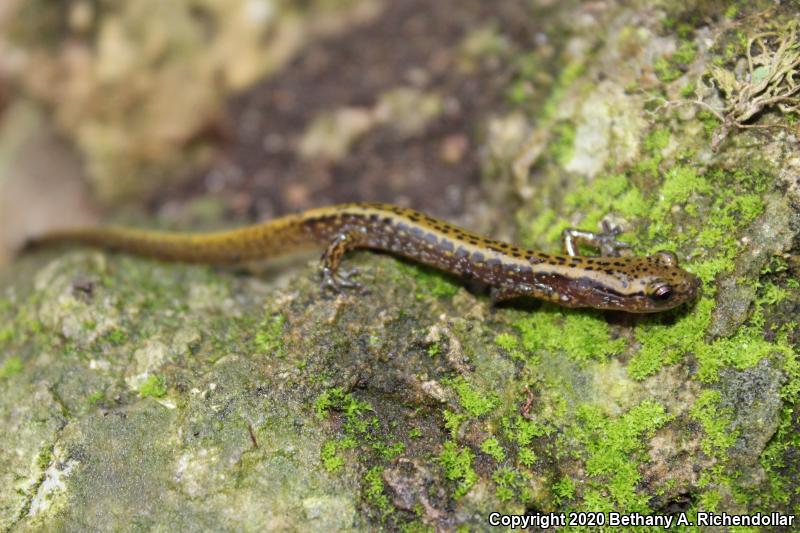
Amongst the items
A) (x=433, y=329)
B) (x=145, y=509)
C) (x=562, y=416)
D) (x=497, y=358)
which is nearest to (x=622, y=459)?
(x=562, y=416)

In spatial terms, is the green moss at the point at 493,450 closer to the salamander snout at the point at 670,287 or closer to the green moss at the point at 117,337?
the salamander snout at the point at 670,287

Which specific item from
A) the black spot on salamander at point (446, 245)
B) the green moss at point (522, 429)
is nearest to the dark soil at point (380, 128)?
the black spot on salamander at point (446, 245)

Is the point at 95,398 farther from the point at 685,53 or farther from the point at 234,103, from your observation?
the point at 685,53

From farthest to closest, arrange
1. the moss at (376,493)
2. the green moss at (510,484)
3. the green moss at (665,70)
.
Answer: the green moss at (665,70) < the green moss at (510,484) < the moss at (376,493)

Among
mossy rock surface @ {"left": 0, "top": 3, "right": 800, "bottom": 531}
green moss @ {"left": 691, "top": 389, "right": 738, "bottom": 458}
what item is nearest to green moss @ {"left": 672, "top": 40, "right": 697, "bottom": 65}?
mossy rock surface @ {"left": 0, "top": 3, "right": 800, "bottom": 531}

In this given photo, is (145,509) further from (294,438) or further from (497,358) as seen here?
(497,358)

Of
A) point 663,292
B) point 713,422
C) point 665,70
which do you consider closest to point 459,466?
point 713,422
